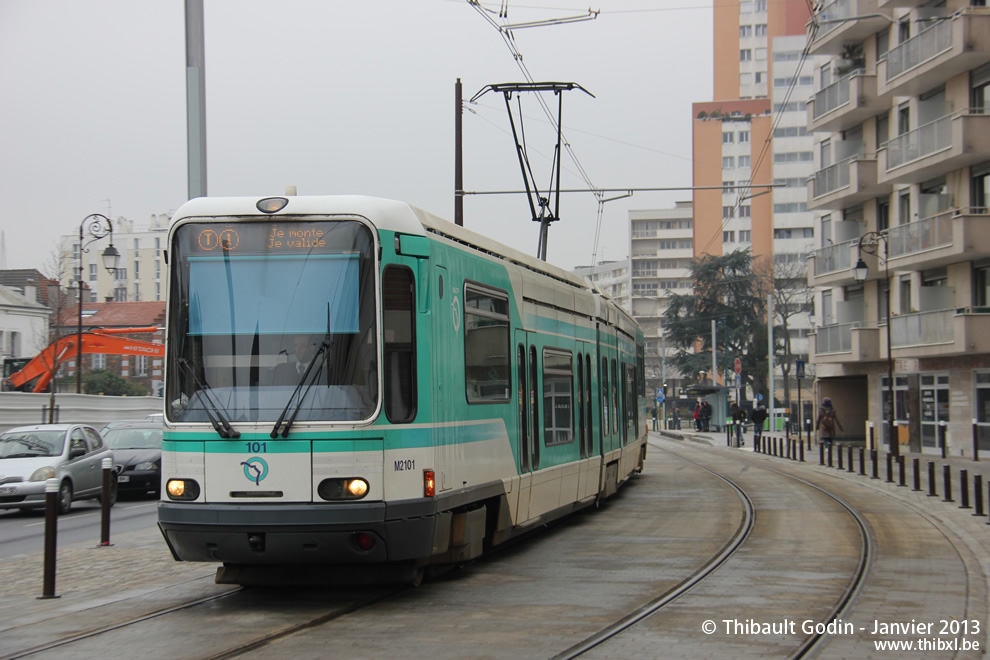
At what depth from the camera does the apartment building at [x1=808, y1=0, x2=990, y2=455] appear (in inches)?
1319

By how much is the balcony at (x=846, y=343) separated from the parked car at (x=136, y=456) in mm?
26511

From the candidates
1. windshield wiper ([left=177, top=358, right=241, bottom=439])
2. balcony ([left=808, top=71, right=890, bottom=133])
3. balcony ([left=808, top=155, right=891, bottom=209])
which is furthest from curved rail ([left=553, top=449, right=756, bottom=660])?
balcony ([left=808, top=71, right=890, bottom=133])

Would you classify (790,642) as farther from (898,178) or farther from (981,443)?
(898,178)

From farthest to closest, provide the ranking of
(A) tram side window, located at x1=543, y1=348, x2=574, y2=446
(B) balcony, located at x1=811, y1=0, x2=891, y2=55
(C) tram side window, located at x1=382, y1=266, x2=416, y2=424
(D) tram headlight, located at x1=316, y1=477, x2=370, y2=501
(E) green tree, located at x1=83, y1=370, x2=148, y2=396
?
(E) green tree, located at x1=83, y1=370, x2=148, y2=396 < (B) balcony, located at x1=811, y1=0, x2=891, y2=55 < (A) tram side window, located at x1=543, y1=348, x2=574, y2=446 < (C) tram side window, located at x1=382, y1=266, x2=416, y2=424 < (D) tram headlight, located at x1=316, y1=477, x2=370, y2=501

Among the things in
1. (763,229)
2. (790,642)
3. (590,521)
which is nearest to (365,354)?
(790,642)

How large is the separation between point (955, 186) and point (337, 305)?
3128 cm

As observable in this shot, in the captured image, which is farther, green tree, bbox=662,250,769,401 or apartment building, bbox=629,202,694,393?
apartment building, bbox=629,202,694,393

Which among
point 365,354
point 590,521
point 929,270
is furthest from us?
point 929,270

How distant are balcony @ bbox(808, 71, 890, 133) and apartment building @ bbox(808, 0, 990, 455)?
59 mm

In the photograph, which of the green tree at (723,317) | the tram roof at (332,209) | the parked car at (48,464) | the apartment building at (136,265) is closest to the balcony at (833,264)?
the green tree at (723,317)

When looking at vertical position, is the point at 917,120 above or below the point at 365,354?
above

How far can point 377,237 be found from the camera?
853 cm

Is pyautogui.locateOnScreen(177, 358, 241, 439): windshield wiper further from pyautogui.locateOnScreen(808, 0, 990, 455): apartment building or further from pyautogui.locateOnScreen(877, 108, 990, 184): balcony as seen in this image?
pyautogui.locateOnScreen(877, 108, 990, 184): balcony

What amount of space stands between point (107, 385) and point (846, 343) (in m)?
35.0
